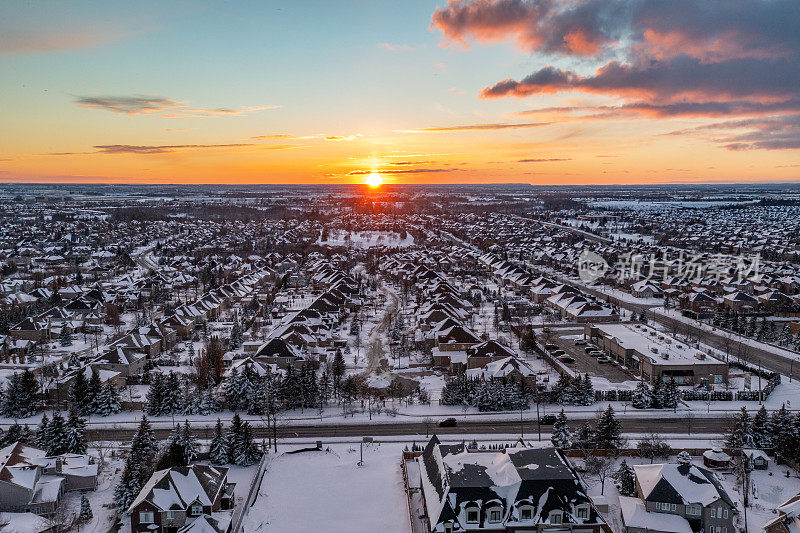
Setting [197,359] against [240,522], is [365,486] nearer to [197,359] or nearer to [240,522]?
[240,522]

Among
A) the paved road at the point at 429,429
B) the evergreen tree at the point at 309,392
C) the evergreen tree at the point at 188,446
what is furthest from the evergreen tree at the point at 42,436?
the evergreen tree at the point at 309,392

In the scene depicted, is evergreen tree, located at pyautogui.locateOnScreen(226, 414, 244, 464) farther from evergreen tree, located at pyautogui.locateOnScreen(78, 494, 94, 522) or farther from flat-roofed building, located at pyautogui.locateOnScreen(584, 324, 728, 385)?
flat-roofed building, located at pyautogui.locateOnScreen(584, 324, 728, 385)

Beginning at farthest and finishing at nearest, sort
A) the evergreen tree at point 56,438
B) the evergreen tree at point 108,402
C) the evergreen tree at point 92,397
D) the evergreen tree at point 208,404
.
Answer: the evergreen tree at point 208,404 → the evergreen tree at point 108,402 → the evergreen tree at point 92,397 → the evergreen tree at point 56,438

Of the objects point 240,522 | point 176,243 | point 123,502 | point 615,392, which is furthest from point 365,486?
point 176,243

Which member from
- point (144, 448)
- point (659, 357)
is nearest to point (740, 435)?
point (659, 357)

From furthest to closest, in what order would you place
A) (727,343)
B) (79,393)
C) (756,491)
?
(727,343)
(79,393)
(756,491)

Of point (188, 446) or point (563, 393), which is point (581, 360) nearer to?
point (563, 393)

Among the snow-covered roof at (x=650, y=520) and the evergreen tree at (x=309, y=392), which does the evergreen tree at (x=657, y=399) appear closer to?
the snow-covered roof at (x=650, y=520)
